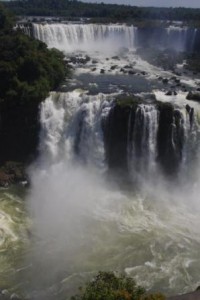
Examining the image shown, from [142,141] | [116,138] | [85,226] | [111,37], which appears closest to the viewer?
[85,226]

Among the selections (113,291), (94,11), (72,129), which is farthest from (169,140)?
(94,11)

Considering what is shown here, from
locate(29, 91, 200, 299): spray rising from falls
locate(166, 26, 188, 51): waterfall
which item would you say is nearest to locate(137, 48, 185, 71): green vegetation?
locate(166, 26, 188, 51): waterfall

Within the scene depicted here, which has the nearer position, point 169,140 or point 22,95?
point 169,140

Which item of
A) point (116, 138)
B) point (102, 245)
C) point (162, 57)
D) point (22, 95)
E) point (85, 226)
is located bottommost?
point (85, 226)

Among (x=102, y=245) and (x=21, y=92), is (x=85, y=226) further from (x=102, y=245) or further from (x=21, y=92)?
(x=21, y=92)

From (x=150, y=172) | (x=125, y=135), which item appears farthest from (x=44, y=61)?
(x=150, y=172)

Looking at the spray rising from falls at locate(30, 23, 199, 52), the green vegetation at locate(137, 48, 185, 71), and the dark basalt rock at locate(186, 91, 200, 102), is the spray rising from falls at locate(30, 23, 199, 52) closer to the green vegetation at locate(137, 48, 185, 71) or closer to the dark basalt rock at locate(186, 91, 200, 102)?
the green vegetation at locate(137, 48, 185, 71)
